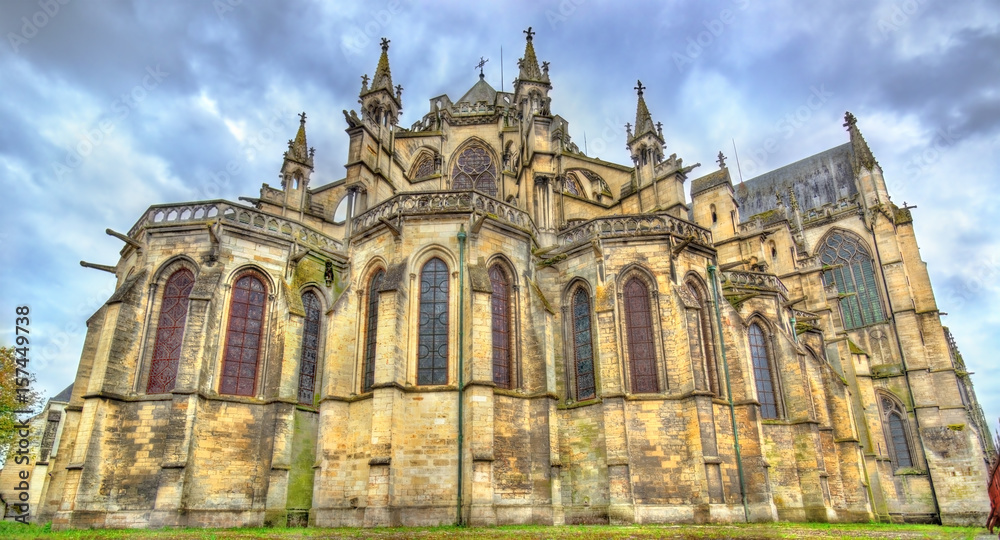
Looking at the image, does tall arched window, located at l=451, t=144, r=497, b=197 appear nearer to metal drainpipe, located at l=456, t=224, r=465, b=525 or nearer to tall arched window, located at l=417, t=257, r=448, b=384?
metal drainpipe, located at l=456, t=224, r=465, b=525

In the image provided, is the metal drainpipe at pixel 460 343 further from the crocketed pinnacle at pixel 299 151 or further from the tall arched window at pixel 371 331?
the crocketed pinnacle at pixel 299 151

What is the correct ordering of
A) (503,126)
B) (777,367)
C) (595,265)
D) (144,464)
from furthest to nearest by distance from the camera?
(503,126)
(777,367)
(595,265)
(144,464)

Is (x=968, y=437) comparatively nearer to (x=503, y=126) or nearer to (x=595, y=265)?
(x=595, y=265)

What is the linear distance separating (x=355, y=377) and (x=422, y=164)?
1427 cm

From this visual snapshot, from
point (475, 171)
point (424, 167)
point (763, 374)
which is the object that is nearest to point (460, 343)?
point (763, 374)

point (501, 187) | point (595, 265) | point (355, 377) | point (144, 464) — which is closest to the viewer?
point (144, 464)

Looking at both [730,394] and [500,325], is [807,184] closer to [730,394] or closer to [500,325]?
[730,394]

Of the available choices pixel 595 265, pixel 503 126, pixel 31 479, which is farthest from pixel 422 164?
pixel 31 479

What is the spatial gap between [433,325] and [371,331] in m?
2.05

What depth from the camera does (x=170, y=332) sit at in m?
16.8

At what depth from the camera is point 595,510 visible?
52.4 feet

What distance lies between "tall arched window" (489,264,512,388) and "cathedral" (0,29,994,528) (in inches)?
2.9

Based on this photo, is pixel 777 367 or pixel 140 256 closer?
pixel 140 256

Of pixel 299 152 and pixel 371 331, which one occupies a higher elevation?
pixel 299 152
